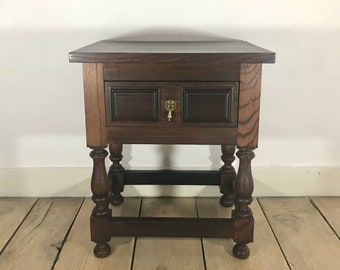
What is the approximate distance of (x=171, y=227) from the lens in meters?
1.11

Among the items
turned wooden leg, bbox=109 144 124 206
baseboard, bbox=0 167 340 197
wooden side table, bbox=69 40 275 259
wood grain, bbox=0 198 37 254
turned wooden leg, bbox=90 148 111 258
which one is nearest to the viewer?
wooden side table, bbox=69 40 275 259

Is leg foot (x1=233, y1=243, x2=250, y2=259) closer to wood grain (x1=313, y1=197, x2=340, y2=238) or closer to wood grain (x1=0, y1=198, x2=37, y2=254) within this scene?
wood grain (x1=313, y1=197, x2=340, y2=238)

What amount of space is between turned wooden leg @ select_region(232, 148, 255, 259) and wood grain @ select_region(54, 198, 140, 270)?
0.27 meters

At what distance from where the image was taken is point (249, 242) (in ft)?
3.61

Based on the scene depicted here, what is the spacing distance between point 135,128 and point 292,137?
25.0 inches

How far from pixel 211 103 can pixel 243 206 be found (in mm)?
272

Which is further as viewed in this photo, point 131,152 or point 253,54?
point 131,152

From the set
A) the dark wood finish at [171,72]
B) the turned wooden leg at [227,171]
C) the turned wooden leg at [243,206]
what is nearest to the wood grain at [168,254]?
the turned wooden leg at [243,206]

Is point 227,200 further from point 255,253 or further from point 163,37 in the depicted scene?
point 163,37

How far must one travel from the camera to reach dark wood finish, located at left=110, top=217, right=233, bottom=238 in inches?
43.4

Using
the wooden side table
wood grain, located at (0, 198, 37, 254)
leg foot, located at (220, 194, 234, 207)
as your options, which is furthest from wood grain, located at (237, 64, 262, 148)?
wood grain, located at (0, 198, 37, 254)

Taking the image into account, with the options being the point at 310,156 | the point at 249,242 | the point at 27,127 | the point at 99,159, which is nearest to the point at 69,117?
the point at 27,127

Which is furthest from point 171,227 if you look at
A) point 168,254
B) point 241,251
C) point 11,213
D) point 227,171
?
point 11,213

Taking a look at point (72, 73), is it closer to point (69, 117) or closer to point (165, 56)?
point (69, 117)
